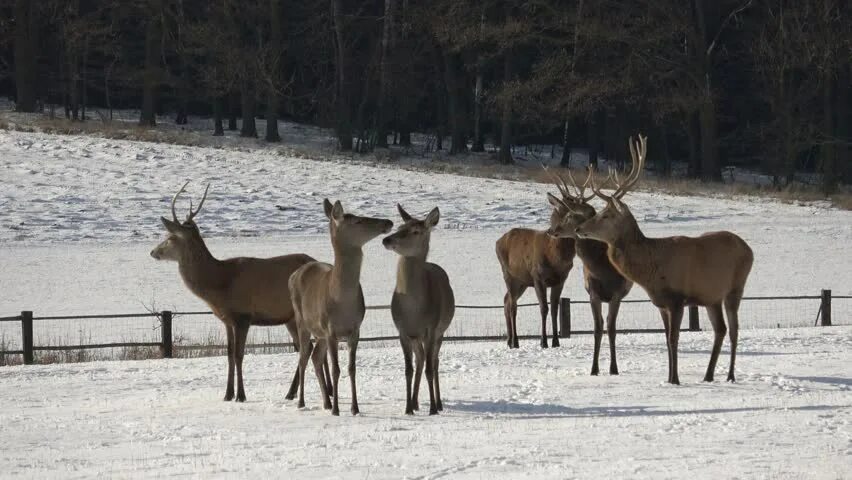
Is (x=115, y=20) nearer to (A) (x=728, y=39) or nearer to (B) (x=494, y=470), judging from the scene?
(A) (x=728, y=39)

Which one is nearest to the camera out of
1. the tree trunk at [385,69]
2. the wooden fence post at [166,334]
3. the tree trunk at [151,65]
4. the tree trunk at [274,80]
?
the wooden fence post at [166,334]

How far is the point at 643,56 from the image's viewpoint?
44.9 meters

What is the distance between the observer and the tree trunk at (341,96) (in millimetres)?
50500

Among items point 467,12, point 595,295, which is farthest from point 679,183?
point 595,295

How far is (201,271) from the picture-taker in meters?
13.4

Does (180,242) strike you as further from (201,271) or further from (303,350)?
(303,350)

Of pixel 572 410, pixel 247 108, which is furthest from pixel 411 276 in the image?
pixel 247 108

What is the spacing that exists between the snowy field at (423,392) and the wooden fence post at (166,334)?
1565 millimetres

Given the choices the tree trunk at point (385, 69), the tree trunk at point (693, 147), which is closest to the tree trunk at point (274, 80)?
the tree trunk at point (385, 69)

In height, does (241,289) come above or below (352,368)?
above

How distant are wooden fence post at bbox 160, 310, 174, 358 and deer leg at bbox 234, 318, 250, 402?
5.39 meters

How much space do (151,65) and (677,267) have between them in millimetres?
42276

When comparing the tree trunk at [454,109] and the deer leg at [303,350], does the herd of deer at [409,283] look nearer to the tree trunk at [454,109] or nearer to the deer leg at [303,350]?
the deer leg at [303,350]

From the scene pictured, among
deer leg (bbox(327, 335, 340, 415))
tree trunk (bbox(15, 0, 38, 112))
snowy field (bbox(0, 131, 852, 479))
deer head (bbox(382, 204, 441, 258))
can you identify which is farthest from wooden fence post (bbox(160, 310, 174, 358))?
tree trunk (bbox(15, 0, 38, 112))
